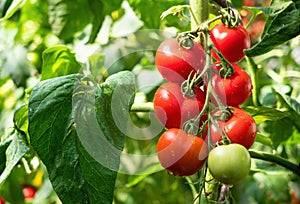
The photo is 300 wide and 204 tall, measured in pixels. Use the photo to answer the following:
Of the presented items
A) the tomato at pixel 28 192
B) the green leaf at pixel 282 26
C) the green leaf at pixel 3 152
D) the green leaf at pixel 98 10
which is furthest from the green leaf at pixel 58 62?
the tomato at pixel 28 192

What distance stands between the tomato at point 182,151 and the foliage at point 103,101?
5 centimetres

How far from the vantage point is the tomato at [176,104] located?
27.6 inches

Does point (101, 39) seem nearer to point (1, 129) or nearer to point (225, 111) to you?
point (1, 129)

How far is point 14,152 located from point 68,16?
539 millimetres

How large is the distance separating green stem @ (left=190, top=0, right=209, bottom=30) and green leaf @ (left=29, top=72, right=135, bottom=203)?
0.36 ft

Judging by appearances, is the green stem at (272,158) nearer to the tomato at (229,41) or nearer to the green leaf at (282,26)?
the tomato at (229,41)

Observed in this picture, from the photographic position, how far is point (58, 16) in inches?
53.7

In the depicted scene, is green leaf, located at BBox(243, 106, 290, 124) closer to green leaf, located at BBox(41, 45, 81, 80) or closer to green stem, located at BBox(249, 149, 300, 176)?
green stem, located at BBox(249, 149, 300, 176)

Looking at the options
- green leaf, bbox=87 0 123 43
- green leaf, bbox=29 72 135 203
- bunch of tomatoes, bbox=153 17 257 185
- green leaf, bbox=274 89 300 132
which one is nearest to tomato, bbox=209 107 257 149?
bunch of tomatoes, bbox=153 17 257 185

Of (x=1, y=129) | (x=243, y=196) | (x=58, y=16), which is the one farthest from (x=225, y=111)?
(x=243, y=196)

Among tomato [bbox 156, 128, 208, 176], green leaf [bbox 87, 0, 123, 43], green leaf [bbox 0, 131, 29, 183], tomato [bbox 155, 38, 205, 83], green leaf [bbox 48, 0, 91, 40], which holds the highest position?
tomato [bbox 155, 38, 205, 83]

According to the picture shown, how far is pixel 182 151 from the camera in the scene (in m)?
0.68

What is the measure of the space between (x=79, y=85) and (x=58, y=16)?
2.15 ft

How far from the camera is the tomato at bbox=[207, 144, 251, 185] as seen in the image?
0.64m
